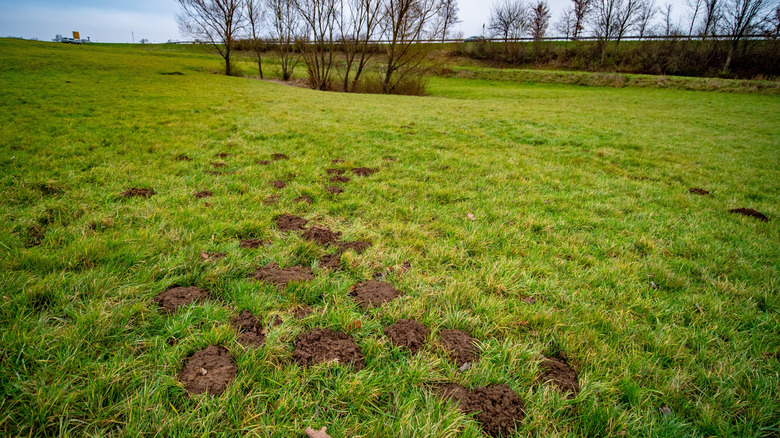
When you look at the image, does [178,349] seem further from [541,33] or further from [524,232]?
[541,33]

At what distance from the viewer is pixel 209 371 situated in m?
1.67

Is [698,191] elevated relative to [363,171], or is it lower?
lower

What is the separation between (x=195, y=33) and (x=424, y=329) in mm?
42053

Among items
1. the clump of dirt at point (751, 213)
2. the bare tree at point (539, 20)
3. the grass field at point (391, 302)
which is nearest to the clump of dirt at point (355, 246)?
the grass field at point (391, 302)

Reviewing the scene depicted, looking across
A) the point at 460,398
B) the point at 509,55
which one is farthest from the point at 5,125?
the point at 509,55

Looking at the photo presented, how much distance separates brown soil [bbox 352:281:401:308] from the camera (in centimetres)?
231

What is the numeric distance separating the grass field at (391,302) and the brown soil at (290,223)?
106 mm

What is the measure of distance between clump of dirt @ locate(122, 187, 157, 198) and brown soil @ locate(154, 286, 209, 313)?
2.28 m

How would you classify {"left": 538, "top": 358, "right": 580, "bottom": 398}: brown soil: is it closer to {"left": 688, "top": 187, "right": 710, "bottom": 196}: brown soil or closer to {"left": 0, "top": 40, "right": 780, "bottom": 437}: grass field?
{"left": 0, "top": 40, "right": 780, "bottom": 437}: grass field

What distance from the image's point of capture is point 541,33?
52.2 metres

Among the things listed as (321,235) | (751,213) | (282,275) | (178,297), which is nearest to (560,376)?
(282,275)

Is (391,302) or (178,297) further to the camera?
(391,302)

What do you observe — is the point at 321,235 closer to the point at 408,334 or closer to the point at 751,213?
the point at 408,334

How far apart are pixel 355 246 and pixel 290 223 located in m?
0.90
